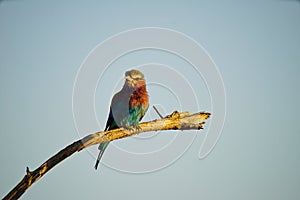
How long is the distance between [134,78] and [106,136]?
1146 mm

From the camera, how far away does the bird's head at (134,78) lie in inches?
169

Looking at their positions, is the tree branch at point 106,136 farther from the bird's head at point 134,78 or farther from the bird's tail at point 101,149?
the bird's head at point 134,78

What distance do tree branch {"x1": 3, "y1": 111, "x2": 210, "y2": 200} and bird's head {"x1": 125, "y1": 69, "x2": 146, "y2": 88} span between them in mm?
712

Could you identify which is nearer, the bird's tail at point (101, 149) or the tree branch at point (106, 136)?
the tree branch at point (106, 136)

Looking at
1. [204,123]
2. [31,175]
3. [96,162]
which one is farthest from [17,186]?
[204,123]

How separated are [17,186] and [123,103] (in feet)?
Result: 5.57

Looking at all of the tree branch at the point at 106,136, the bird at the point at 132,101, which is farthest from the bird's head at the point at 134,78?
the tree branch at the point at 106,136

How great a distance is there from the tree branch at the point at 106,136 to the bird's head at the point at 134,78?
71 centimetres

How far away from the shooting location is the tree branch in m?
3.03

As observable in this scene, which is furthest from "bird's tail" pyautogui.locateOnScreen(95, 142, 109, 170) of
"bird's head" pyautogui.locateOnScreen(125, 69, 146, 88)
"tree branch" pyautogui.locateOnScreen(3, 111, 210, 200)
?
"bird's head" pyautogui.locateOnScreen(125, 69, 146, 88)

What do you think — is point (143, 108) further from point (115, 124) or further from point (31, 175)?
point (31, 175)

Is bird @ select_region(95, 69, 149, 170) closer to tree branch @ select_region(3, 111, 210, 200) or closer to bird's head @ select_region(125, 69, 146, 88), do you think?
bird's head @ select_region(125, 69, 146, 88)

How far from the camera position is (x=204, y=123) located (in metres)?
3.46

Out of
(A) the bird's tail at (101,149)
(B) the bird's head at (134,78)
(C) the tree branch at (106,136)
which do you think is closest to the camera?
(C) the tree branch at (106,136)
